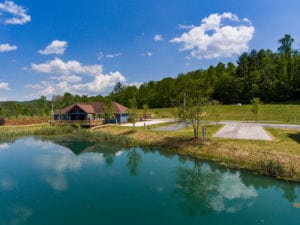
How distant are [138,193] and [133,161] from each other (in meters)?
7.22

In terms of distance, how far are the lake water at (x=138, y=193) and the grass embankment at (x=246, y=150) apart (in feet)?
3.58

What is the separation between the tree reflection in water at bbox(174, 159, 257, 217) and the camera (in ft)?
35.1

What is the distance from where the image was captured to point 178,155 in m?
20.2

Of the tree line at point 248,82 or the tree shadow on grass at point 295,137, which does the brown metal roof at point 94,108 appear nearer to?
the tree line at point 248,82

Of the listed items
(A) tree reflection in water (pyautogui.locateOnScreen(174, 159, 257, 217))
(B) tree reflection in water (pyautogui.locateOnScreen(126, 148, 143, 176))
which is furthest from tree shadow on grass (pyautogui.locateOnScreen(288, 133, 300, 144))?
(B) tree reflection in water (pyautogui.locateOnScreen(126, 148, 143, 176))

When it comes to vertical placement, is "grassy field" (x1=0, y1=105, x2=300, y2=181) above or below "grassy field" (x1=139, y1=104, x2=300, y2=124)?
Answer: below

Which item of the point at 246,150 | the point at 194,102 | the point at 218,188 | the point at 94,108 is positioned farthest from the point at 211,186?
the point at 94,108

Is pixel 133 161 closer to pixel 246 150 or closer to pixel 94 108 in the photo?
pixel 246 150

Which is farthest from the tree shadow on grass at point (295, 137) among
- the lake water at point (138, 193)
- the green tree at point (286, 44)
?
the green tree at point (286, 44)

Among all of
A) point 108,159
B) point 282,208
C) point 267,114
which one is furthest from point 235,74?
point 282,208

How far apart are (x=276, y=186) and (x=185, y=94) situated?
12078mm

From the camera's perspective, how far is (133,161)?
63.5 feet

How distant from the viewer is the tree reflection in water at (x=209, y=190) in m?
10.7

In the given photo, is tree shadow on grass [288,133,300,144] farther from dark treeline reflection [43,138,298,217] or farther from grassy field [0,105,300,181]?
dark treeline reflection [43,138,298,217]
